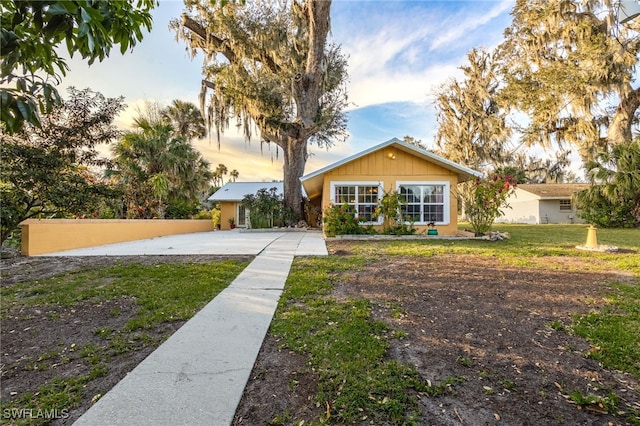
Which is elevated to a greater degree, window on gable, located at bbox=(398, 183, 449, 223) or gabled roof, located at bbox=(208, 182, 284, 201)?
gabled roof, located at bbox=(208, 182, 284, 201)

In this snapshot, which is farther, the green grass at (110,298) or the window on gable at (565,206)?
the window on gable at (565,206)

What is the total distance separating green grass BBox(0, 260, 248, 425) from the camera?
6.47ft

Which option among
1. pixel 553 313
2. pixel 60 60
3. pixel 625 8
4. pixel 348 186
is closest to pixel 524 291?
pixel 553 313

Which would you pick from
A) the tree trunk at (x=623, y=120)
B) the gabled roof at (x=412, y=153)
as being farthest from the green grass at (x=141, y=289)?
the tree trunk at (x=623, y=120)

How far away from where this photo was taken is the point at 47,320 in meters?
3.17

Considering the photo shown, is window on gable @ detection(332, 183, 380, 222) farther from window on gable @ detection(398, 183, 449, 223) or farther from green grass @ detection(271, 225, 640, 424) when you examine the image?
green grass @ detection(271, 225, 640, 424)

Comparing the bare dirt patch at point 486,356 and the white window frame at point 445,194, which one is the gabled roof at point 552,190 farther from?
the bare dirt patch at point 486,356

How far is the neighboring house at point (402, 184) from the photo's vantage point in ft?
38.4

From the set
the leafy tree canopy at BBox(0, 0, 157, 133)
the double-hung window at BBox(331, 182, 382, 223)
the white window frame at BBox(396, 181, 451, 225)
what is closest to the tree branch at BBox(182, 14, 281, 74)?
the double-hung window at BBox(331, 182, 382, 223)

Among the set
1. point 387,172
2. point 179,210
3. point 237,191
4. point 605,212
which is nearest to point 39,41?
point 387,172

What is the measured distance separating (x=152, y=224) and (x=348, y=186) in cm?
881

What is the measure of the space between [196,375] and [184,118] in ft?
74.9

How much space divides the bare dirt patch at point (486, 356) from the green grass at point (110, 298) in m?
1.20

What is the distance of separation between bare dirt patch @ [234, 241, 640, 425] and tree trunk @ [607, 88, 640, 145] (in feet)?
55.0
